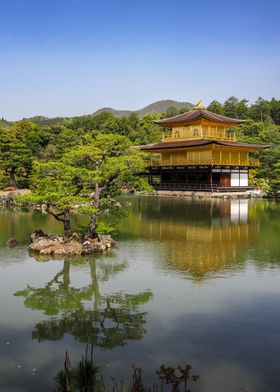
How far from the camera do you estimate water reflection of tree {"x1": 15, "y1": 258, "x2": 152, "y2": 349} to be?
330 inches

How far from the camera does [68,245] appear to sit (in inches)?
616

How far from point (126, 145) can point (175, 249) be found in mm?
4581

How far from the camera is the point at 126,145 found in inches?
712

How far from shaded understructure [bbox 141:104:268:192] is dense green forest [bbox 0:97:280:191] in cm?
315

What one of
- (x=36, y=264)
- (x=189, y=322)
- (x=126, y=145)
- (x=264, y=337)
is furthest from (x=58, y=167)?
(x=264, y=337)

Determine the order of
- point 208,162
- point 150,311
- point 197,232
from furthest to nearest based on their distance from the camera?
point 208,162 < point 197,232 < point 150,311

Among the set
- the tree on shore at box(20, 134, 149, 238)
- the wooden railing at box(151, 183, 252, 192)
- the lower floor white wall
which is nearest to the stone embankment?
the tree on shore at box(20, 134, 149, 238)

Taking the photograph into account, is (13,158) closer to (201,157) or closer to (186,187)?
(186,187)

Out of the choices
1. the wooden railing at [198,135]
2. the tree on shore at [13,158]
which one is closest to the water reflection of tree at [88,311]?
the tree on shore at [13,158]

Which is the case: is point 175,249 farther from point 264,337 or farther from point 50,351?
point 50,351

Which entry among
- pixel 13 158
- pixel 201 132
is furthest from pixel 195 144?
pixel 13 158

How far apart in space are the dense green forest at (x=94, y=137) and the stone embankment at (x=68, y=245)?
4.15 metres

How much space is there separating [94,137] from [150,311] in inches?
1220

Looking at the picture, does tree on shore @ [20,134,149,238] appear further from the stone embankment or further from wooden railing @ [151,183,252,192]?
wooden railing @ [151,183,252,192]
